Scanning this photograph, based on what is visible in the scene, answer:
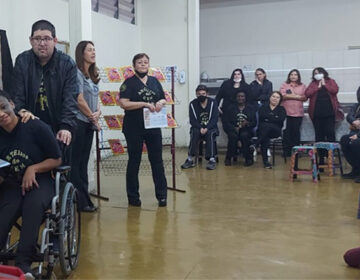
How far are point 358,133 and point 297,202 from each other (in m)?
1.59

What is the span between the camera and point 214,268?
8.52 feet

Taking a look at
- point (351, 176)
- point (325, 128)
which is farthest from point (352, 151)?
point (325, 128)

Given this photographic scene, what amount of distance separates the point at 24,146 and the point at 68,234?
1.74 feet

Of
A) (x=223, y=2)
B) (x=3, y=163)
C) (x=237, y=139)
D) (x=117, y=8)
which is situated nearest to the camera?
(x=3, y=163)

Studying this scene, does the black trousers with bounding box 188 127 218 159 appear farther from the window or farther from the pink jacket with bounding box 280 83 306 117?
the window

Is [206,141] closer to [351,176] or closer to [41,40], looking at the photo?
[351,176]

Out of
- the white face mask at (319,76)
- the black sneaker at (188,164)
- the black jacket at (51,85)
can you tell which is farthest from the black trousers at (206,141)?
the black jacket at (51,85)

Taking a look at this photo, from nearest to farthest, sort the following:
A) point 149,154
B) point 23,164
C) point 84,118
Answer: point 23,164 → point 84,118 → point 149,154

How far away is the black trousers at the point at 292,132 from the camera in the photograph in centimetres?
650

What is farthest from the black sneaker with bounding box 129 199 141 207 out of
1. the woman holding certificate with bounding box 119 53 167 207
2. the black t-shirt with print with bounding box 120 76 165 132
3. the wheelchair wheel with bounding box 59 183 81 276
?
the wheelchair wheel with bounding box 59 183 81 276

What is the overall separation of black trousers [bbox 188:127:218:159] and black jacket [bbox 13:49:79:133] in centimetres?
334

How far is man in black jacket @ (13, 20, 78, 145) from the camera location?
2766 millimetres

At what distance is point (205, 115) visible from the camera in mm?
6129

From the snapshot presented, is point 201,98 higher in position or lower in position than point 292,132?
higher
